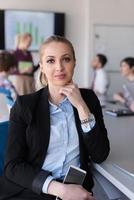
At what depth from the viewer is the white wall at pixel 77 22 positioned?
6.42 metres

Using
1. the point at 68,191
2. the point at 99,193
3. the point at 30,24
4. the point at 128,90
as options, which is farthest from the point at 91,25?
the point at 68,191

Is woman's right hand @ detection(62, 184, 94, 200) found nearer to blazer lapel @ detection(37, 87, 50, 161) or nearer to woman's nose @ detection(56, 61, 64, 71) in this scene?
blazer lapel @ detection(37, 87, 50, 161)

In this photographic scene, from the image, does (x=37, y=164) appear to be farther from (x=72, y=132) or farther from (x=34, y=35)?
(x=34, y=35)

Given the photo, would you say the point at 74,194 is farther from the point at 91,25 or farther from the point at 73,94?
the point at 91,25

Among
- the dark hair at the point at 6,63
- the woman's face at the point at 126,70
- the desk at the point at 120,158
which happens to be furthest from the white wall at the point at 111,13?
the desk at the point at 120,158

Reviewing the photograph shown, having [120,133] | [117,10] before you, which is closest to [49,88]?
[120,133]

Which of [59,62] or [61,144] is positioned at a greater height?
[59,62]

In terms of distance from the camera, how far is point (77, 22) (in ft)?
21.7

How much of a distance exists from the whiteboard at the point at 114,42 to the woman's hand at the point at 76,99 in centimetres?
526

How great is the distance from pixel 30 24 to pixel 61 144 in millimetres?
5344

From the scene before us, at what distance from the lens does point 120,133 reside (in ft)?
6.15

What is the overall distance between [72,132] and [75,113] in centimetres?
8

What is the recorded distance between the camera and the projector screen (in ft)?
20.5

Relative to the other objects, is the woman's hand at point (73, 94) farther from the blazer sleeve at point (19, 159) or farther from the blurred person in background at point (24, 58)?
the blurred person in background at point (24, 58)
